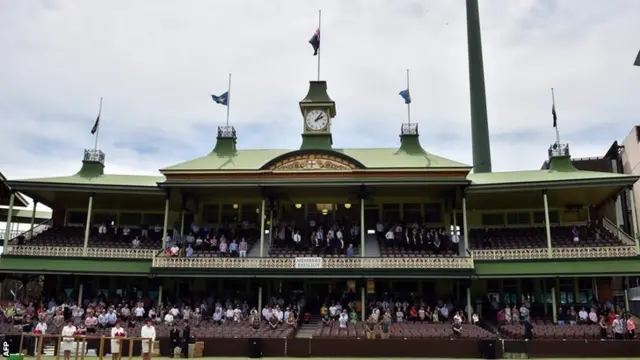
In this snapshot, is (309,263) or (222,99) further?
(222,99)

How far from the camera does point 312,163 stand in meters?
32.1

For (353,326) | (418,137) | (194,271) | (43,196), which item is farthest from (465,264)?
(43,196)

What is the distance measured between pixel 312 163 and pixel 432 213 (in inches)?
356

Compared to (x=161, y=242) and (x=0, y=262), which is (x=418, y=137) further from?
(x=0, y=262)

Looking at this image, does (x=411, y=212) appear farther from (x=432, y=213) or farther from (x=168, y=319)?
(x=168, y=319)

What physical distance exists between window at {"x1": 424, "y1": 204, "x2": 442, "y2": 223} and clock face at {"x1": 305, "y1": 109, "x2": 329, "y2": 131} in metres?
8.69

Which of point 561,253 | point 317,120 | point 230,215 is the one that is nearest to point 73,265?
point 230,215

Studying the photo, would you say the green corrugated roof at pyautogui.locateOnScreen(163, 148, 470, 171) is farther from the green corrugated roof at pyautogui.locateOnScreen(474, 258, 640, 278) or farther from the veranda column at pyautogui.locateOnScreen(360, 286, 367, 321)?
the veranda column at pyautogui.locateOnScreen(360, 286, 367, 321)

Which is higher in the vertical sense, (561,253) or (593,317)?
(561,253)

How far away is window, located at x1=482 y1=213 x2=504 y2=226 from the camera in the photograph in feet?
118

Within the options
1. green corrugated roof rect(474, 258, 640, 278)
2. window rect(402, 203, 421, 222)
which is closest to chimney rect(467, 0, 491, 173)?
window rect(402, 203, 421, 222)

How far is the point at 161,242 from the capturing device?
35.3 metres

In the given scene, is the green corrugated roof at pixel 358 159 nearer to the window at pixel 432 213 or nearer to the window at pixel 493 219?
the window at pixel 432 213

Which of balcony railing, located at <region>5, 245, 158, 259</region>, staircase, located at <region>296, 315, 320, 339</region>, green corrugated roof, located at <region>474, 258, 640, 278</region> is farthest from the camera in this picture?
balcony railing, located at <region>5, 245, 158, 259</region>
